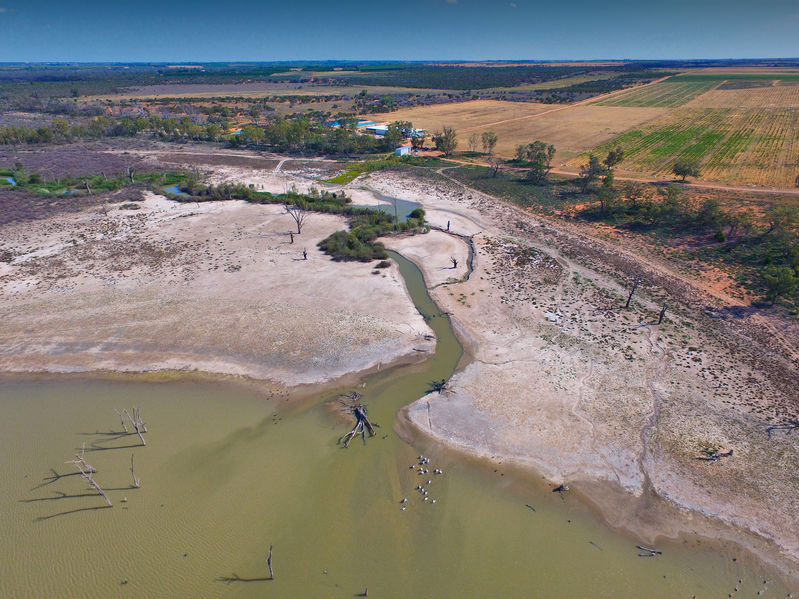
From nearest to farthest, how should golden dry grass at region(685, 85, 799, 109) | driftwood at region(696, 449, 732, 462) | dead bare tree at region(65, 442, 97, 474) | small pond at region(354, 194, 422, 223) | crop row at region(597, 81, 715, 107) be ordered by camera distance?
1. dead bare tree at region(65, 442, 97, 474)
2. driftwood at region(696, 449, 732, 462)
3. small pond at region(354, 194, 422, 223)
4. golden dry grass at region(685, 85, 799, 109)
5. crop row at region(597, 81, 715, 107)

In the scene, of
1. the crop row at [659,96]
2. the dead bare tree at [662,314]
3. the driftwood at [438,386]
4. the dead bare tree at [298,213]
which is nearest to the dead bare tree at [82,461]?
the driftwood at [438,386]

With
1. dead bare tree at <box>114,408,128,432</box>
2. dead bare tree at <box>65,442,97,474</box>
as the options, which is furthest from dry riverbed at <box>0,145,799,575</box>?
dead bare tree at <box>65,442,97,474</box>

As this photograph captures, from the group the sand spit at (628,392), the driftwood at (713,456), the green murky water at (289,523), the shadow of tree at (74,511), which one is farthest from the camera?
the driftwood at (713,456)

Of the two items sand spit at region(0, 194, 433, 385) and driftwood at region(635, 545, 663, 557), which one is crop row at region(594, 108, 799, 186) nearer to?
sand spit at region(0, 194, 433, 385)

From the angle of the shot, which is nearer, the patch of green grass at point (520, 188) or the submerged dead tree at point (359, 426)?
the submerged dead tree at point (359, 426)

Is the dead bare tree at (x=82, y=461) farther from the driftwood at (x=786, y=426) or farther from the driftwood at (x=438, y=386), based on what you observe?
the driftwood at (x=786, y=426)

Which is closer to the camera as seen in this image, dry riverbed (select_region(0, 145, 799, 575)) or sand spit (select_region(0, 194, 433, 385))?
dry riverbed (select_region(0, 145, 799, 575))
